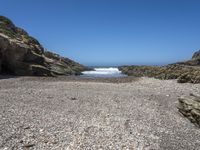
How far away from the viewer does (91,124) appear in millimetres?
11172

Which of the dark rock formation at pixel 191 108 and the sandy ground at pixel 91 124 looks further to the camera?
the dark rock formation at pixel 191 108

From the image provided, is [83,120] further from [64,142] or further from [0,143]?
[0,143]

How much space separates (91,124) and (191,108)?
5776 mm

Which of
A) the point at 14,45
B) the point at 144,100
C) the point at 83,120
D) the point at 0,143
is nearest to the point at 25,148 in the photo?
the point at 0,143

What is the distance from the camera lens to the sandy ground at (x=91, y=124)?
8.96m

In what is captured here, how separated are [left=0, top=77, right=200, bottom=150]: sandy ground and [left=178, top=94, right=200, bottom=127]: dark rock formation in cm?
36

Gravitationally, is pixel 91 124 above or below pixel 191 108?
below

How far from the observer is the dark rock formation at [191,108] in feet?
40.5

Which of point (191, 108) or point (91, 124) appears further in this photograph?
point (191, 108)

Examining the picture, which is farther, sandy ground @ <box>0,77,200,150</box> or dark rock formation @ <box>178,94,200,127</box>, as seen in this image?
dark rock formation @ <box>178,94,200,127</box>

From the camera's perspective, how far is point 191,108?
13117 mm

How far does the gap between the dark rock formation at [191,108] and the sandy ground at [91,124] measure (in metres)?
0.36

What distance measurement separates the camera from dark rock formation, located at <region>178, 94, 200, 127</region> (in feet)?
40.5

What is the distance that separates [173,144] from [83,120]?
14.4ft
